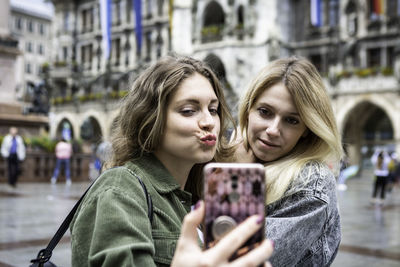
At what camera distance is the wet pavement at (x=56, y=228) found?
5773 mm

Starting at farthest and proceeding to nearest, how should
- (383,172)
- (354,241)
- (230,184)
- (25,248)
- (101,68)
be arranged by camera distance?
(101,68) → (383,172) → (354,241) → (25,248) → (230,184)

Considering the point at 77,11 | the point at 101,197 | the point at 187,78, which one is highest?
the point at 77,11

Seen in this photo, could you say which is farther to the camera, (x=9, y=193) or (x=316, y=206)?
(x=9, y=193)

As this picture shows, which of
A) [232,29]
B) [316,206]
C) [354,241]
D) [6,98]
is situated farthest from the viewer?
[232,29]

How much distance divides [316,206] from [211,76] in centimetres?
65

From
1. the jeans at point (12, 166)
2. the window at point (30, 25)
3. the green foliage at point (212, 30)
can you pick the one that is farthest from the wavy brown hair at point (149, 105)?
the window at point (30, 25)

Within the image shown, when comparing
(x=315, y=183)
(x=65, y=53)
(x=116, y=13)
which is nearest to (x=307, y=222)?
(x=315, y=183)

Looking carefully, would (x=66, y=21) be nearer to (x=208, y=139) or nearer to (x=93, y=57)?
(x=93, y=57)

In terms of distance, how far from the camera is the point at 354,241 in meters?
7.37

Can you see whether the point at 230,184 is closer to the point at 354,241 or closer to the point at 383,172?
the point at 354,241

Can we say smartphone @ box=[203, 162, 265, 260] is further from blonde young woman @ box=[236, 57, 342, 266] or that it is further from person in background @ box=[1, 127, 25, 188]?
person in background @ box=[1, 127, 25, 188]

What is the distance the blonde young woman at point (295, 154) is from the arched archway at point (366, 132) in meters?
33.3

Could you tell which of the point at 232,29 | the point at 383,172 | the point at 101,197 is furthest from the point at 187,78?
the point at 232,29

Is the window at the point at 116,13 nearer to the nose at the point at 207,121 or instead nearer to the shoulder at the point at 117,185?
the nose at the point at 207,121
